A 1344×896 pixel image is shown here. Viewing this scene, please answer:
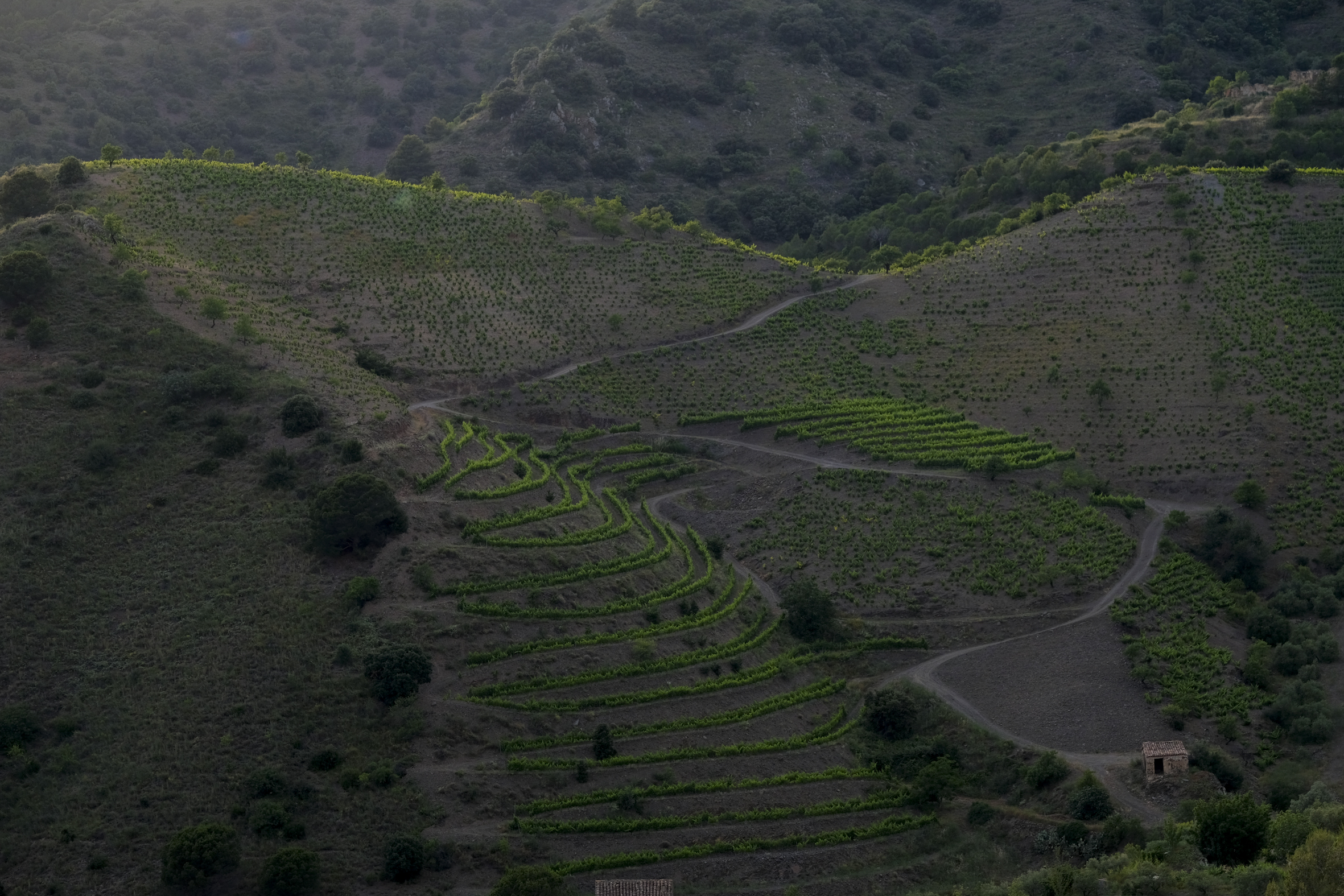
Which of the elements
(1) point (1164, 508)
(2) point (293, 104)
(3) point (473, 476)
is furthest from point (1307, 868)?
(2) point (293, 104)

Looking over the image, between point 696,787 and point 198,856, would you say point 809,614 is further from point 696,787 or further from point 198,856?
point 198,856

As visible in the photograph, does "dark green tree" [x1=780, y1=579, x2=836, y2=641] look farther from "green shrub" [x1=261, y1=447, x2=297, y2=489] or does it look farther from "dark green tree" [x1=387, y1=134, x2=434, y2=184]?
"dark green tree" [x1=387, y1=134, x2=434, y2=184]

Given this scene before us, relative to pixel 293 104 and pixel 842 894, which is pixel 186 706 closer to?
pixel 842 894

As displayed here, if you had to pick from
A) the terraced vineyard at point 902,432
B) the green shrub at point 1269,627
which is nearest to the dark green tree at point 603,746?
the terraced vineyard at point 902,432

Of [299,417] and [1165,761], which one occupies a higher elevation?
[299,417]

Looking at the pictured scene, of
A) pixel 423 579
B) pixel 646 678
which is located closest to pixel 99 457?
pixel 423 579

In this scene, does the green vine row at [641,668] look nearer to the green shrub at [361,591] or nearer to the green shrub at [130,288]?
the green shrub at [361,591]
